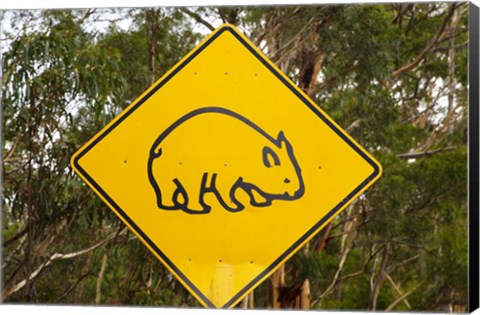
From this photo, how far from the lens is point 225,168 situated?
17.4 feet

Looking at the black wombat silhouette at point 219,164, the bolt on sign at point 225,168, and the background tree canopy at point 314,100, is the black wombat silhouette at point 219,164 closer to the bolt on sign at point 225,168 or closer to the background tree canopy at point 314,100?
the bolt on sign at point 225,168

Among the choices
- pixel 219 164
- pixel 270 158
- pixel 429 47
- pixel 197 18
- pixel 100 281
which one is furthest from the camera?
pixel 429 47

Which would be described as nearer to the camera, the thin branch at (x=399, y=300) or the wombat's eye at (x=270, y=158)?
the wombat's eye at (x=270, y=158)

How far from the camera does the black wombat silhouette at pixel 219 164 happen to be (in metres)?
5.08

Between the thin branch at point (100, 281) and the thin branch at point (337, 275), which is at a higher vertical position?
the thin branch at point (100, 281)

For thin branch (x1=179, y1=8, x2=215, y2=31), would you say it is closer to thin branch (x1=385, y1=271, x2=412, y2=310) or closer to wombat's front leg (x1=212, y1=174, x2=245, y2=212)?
wombat's front leg (x1=212, y1=174, x2=245, y2=212)

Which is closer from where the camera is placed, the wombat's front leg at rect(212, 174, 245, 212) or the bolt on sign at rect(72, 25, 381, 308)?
the bolt on sign at rect(72, 25, 381, 308)

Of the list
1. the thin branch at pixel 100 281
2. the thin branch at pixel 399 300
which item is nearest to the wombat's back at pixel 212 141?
the thin branch at pixel 100 281

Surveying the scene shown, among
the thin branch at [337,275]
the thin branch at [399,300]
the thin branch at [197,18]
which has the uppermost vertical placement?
the thin branch at [197,18]

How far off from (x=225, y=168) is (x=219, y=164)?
2.8 inches

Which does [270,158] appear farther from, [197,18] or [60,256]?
[60,256]

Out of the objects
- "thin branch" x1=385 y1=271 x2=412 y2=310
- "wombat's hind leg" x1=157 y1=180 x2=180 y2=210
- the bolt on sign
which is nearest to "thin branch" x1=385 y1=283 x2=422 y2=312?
"thin branch" x1=385 y1=271 x2=412 y2=310

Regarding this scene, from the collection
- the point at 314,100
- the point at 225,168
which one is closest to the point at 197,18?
the point at 314,100

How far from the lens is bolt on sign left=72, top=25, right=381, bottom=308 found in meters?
4.99
